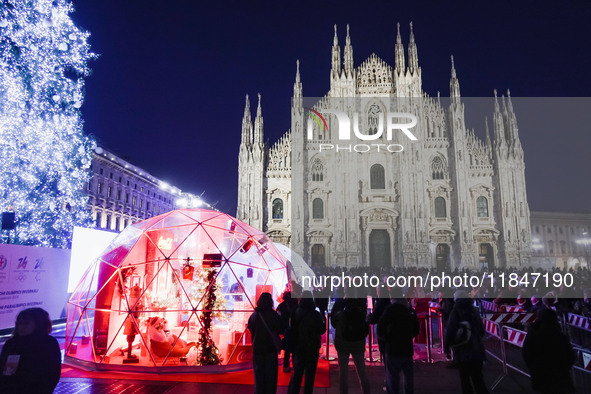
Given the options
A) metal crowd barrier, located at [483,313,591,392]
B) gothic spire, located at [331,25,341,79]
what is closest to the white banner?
metal crowd barrier, located at [483,313,591,392]

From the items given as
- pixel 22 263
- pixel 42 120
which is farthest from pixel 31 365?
pixel 42 120

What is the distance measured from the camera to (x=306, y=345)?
524 cm

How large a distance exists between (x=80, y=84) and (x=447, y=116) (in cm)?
2958

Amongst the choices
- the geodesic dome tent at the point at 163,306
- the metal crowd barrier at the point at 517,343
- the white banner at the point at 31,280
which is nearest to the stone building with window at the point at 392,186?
the white banner at the point at 31,280

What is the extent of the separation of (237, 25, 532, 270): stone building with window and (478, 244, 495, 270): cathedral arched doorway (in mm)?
77

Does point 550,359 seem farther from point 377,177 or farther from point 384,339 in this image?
point 377,177

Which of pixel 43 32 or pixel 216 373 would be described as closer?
pixel 216 373

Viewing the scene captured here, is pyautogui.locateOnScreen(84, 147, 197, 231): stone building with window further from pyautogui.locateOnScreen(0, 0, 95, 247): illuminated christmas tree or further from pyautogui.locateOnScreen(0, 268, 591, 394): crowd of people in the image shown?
pyautogui.locateOnScreen(0, 268, 591, 394): crowd of people

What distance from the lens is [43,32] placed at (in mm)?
14805

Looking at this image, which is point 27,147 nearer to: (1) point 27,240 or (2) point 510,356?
(1) point 27,240

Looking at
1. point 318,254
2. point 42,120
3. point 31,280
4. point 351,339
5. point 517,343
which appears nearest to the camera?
point 351,339

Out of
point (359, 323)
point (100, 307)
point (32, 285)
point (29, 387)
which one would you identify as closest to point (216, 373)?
point (100, 307)

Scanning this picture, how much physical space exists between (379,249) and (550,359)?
30.5 m

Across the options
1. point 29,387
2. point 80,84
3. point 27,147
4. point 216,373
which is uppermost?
point 80,84
